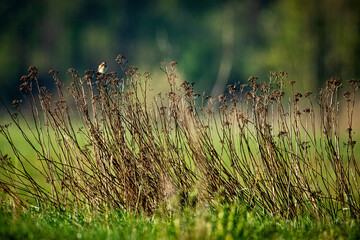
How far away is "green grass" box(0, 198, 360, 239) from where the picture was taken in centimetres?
292

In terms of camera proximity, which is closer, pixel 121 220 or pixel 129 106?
pixel 121 220

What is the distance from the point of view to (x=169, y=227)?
→ 312 centimetres

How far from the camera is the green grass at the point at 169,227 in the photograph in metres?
2.92

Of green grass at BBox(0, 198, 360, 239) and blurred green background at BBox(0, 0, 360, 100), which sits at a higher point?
blurred green background at BBox(0, 0, 360, 100)

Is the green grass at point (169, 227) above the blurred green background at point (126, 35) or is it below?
below

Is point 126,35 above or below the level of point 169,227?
above

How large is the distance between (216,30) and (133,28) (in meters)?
9.43

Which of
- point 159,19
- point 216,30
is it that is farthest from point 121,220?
point 159,19

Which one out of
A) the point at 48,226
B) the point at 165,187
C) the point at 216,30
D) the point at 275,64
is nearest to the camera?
Result: the point at 48,226

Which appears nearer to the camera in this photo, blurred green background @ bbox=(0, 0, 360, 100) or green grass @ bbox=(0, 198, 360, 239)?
green grass @ bbox=(0, 198, 360, 239)

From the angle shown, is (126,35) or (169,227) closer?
(169,227)

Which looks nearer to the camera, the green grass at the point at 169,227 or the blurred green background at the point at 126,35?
the green grass at the point at 169,227

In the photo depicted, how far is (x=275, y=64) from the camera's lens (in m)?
19.5

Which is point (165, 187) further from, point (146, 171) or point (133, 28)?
point (133, 28)
